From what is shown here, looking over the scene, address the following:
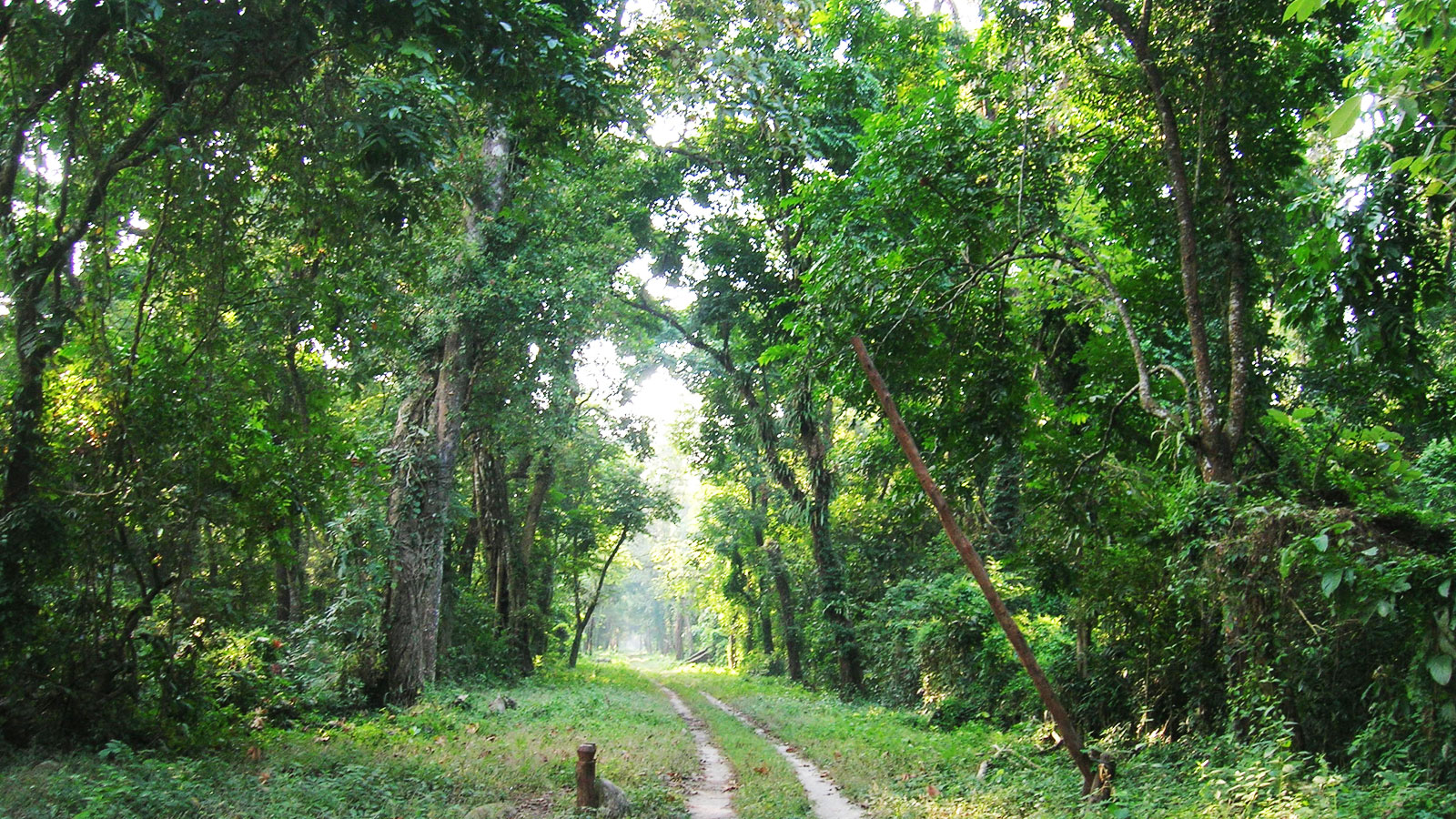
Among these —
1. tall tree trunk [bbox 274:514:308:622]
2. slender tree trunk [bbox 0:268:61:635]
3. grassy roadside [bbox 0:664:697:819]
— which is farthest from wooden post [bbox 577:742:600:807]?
tall tree trunk [bbox 274:514:308:622]

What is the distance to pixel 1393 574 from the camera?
5.16 meters

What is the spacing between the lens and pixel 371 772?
813cm

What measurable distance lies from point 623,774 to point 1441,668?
7248 mm

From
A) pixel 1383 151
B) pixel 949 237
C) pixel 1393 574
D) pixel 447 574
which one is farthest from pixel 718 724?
pixel 1383 151

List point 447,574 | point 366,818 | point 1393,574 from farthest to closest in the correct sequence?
point 447,574, point 366,818, point 1393,574

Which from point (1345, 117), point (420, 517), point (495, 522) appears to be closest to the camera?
point (1345, 117)

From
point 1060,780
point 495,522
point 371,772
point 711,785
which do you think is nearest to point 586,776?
point 371,772

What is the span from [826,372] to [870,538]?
46.6ft

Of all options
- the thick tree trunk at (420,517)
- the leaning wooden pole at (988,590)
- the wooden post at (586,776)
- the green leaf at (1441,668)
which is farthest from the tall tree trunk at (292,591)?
the green leaf at (1441,668)

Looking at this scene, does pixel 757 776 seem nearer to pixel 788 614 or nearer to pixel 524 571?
pixel 524 571

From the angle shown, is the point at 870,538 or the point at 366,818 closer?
the point at 366,818

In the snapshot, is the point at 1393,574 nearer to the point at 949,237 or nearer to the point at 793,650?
the point at 949,237

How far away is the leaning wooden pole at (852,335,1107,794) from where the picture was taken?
685 centimetres

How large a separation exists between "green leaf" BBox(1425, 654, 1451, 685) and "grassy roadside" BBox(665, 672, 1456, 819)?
68 centimetres
